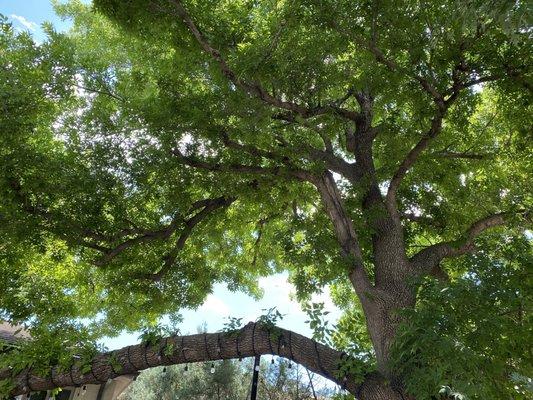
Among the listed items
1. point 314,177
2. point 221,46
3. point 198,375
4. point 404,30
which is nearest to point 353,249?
point 314,177

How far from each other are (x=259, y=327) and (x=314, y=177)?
2537 mm

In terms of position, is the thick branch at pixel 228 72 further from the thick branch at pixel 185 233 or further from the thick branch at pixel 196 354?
the thick branch at pixel 196 354

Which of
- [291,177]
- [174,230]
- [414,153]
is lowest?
[414,153]

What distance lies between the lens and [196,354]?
566 cm

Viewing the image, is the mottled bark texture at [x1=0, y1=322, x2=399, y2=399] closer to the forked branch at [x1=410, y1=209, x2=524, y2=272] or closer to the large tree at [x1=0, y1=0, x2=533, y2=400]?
the large tree at [x1=0, y1=0, x2=533, y2=400]

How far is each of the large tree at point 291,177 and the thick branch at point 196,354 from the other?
3 cm

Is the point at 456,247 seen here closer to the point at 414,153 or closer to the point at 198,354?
the point at 414,153

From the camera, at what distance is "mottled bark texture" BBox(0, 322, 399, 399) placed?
513 centimetres

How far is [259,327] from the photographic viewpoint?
5586 mm

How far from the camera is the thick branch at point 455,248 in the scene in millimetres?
6090

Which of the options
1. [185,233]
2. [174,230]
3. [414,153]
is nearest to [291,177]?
[414,153]

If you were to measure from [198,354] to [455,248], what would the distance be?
3.95 m

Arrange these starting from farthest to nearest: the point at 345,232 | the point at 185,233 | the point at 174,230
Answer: the point at 174,230
the point at 185,233
the point at 345,232

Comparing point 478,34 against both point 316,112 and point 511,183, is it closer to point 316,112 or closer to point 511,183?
point 316,112
